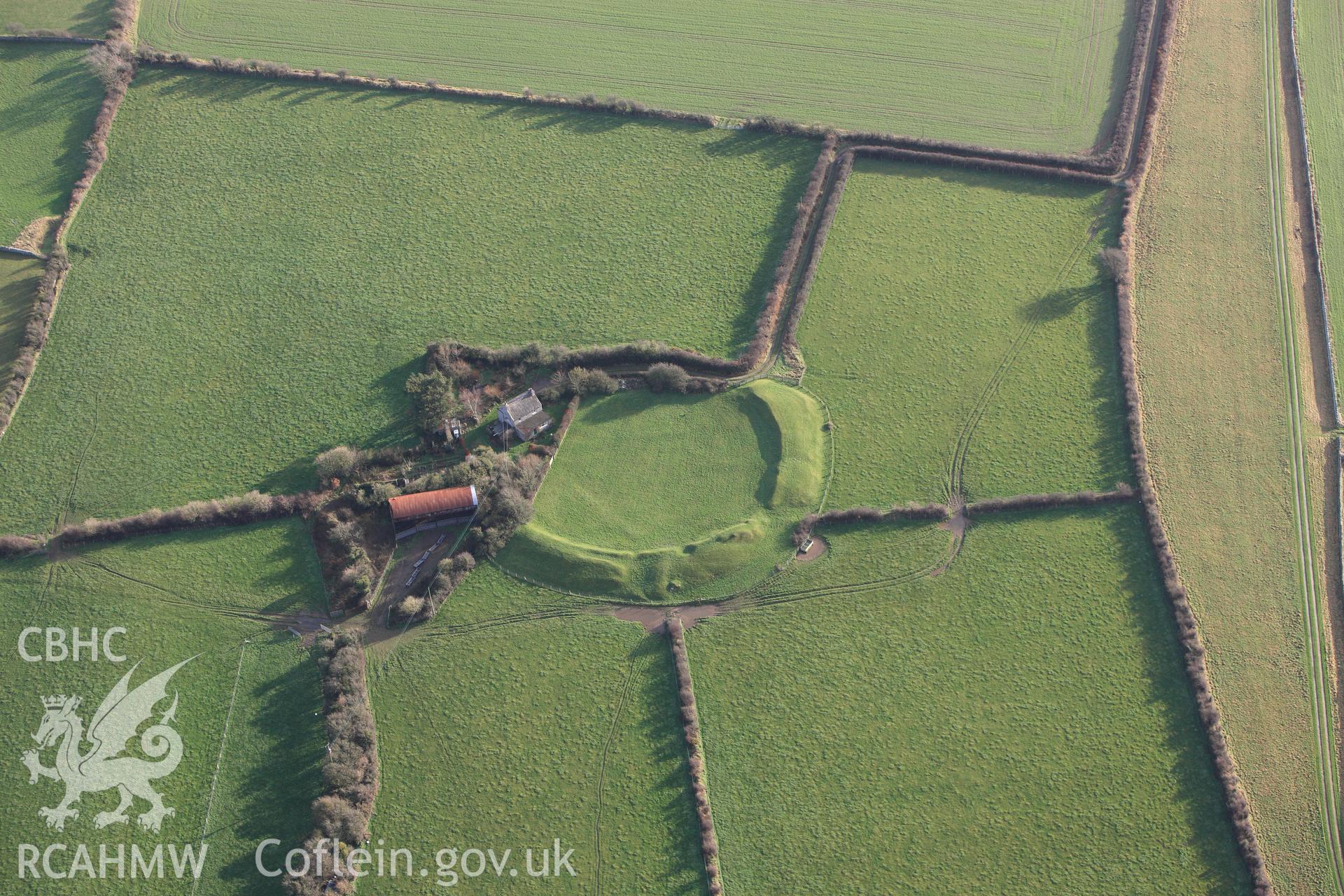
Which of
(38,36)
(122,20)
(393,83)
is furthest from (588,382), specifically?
(38,36)

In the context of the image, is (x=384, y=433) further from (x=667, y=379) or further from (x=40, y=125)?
(x=40, y=125)

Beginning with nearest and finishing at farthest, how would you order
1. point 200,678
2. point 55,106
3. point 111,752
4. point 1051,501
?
point 111,752 → point 200,678 → point 1051,501 → point 55,106

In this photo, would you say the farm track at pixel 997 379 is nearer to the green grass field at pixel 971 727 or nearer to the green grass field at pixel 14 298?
the green grass field at pixel 971 727

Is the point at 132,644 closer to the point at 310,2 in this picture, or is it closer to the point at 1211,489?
the point at 310,2

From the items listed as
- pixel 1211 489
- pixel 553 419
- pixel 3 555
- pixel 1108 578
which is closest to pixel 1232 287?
pixel 1211 489

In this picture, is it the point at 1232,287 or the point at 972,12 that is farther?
the point at 972,12

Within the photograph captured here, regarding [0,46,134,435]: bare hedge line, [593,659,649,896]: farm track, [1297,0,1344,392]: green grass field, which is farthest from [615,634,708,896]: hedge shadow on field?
[1297,0,1344,392]: green grass field

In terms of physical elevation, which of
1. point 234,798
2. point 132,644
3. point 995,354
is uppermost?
point 995,354
